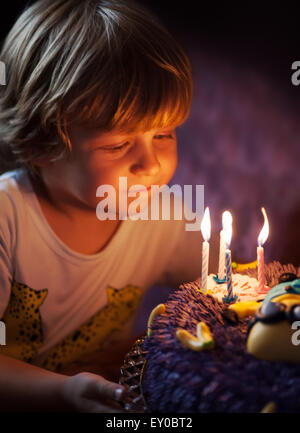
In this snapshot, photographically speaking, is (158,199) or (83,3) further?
(158,199)

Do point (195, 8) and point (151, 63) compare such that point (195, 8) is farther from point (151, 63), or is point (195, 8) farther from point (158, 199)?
point (158, 199)

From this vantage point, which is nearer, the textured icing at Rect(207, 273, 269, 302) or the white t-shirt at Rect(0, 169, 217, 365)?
the textured icing at Rect(207, 273, 269, 302)

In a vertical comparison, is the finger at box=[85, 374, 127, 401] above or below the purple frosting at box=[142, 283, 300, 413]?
below

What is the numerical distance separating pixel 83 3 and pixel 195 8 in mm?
243

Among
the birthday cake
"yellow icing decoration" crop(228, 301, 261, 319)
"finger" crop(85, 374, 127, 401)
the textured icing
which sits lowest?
"finger" crop(85, 374, 127, 401)

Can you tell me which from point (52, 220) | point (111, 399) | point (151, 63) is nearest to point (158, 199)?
point (52, 220)

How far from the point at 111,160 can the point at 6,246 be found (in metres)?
0.29

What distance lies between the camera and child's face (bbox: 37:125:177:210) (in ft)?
2.86

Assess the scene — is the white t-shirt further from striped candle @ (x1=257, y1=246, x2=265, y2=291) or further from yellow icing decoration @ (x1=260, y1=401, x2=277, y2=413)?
yellow icing decoration @ (x1=260, y1=401, x2=277, y2=413)

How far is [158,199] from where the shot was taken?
44.6 inches

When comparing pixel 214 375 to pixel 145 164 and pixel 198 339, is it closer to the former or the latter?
pixel 198 339

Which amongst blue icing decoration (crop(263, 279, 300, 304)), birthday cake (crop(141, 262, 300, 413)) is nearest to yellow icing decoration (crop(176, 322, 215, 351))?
birthday cake (crop(141, 262, 300, 413))

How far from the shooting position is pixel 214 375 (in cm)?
59
